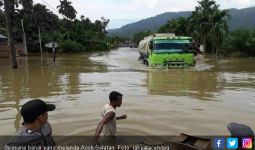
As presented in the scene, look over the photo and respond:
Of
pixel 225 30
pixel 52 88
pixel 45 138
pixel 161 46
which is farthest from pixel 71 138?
pixel 225 30

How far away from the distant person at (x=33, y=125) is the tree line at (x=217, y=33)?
142 feet

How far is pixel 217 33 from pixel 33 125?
5768 cm

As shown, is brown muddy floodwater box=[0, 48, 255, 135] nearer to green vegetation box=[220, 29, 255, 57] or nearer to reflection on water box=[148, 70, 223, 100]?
reflection on water box=[148, 70, 223, 100]

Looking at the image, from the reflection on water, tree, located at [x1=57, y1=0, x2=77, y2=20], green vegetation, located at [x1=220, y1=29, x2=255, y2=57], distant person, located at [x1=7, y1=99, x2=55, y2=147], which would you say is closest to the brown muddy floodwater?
the reflection on water

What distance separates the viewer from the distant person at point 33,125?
3.76 m

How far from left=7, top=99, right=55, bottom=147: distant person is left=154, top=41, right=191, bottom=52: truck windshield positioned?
20626 mm

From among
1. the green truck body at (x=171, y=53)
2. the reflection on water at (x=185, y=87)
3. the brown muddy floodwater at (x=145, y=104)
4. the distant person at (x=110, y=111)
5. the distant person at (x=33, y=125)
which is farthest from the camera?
the green truck body at (x=171, y=53)

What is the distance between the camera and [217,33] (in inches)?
2335

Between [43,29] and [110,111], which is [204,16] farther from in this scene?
[110,111]

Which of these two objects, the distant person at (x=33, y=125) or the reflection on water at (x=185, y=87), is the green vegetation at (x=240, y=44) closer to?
the reflection on water at (x=185, y=87)

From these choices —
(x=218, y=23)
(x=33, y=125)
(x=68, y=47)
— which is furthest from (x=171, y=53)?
(x=68, y=47)

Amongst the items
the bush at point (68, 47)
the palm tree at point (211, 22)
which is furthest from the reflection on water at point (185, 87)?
the bush at point (68, 47)

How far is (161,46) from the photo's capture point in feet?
80.4

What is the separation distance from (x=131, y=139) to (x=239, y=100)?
17.9 feet
